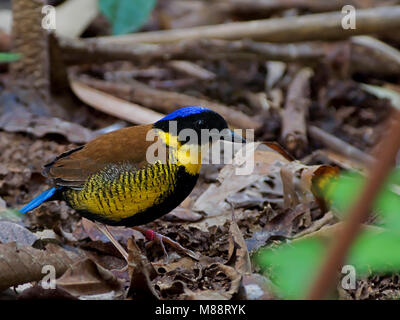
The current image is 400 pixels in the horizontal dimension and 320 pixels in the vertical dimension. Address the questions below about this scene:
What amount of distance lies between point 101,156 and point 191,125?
48 centimetres

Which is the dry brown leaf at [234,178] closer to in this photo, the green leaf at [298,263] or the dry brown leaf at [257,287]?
the dry brown leaf at [257,287]

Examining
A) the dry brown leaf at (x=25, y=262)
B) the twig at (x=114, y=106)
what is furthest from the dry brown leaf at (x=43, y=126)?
the dry brown leaf at (x=25, y=262)

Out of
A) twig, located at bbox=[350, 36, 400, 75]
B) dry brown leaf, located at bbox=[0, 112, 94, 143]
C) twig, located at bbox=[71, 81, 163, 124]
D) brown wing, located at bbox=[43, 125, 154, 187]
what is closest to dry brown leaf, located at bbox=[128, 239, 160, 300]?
brown wing, located at bbox=[43, 125, 154, 187]

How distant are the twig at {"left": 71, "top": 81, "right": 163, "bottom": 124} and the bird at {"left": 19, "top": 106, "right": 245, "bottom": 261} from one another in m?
1.66

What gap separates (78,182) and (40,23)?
2.24 meters

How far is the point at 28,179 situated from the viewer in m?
4.37

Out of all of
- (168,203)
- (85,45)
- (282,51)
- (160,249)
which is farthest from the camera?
(282,51)

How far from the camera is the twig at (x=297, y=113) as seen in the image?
489 cm

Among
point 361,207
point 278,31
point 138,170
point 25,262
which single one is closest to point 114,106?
point 278,31

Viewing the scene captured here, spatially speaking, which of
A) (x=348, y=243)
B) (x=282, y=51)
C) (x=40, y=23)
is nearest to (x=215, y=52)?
(x=282, y=51)

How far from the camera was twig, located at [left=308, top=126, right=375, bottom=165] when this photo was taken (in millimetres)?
4809

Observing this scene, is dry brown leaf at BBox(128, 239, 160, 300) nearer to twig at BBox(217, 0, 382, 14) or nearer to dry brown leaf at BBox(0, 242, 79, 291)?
dry brown leaf at BBox(0, 242, 79, 291)

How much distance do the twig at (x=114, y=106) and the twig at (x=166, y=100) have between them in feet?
0.51

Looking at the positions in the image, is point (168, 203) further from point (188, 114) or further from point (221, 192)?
point (221, 192)
